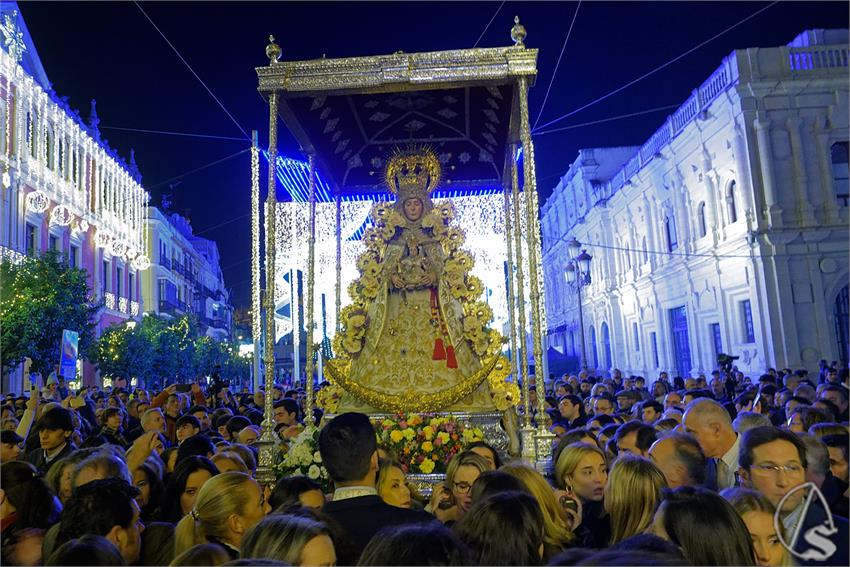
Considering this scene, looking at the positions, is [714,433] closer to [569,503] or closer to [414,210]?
[569,503]

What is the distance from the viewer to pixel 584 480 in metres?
4.00

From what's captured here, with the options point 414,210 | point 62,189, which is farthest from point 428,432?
point 62,189

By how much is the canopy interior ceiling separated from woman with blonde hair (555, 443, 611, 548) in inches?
182

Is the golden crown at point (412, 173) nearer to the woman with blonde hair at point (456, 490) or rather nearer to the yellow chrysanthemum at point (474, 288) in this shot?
the yellow chrysanthemum at point (474, 288)

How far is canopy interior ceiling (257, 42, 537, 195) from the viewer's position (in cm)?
733

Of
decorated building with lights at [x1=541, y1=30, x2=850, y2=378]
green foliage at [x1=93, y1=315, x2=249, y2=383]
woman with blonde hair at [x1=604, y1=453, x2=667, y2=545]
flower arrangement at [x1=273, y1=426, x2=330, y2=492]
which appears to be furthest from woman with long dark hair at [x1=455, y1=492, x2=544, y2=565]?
green foliage at [x1=93, y1=315, x2=249, y2=383]

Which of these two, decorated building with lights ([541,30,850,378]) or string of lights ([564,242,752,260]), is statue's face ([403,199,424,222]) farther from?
string of lights ([564,242,752,260])

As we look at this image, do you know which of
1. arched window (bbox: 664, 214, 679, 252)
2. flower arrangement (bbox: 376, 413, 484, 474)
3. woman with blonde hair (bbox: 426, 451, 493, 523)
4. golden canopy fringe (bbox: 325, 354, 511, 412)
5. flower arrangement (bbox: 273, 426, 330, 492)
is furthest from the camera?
arched window (bbox: 664, 214, 679, 252)

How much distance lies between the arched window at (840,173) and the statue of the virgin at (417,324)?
14.9 metres

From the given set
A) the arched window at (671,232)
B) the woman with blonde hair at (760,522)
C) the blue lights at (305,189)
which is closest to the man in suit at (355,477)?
the woman with blonde hair at (760,522)

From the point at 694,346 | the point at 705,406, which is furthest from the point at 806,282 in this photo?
the point at 705,406

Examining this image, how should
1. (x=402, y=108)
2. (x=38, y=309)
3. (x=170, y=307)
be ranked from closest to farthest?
(x=402, y=108)
(x=38, y=309)
(x=170, y=307)

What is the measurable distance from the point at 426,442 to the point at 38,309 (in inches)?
581

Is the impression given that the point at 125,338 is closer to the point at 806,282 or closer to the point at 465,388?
the point at 465,388
